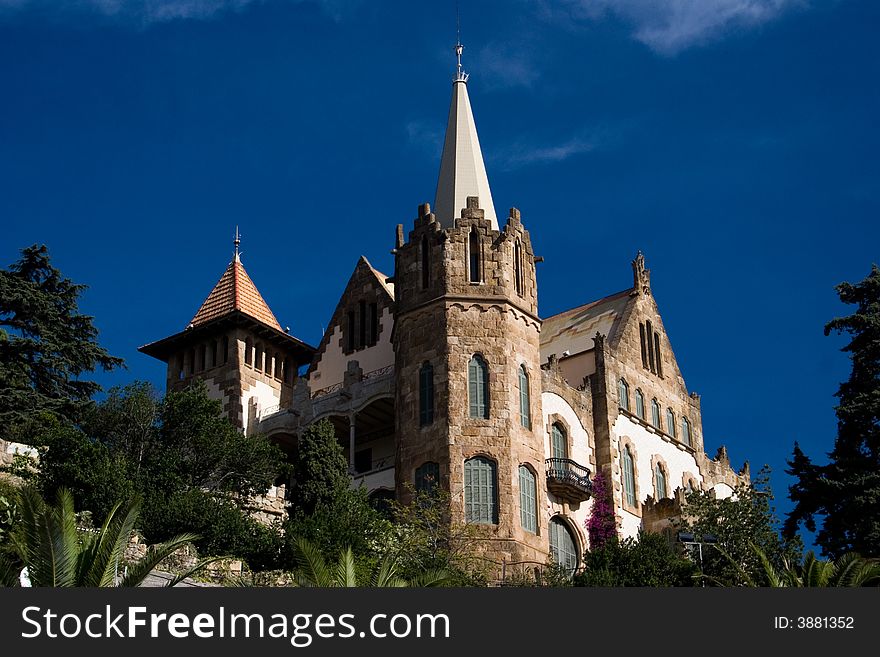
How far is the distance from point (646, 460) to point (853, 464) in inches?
345

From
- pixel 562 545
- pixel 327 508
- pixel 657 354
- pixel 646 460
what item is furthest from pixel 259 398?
pixel 327 508

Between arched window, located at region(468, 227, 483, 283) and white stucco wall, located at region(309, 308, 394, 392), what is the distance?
21.6 feet

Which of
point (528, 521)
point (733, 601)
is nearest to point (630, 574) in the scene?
point (528, 521)

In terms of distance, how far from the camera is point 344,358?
2243 inches

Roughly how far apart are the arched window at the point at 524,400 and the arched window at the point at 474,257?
3352mm

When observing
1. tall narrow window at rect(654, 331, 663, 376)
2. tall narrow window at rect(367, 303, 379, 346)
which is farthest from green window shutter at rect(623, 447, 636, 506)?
tall narrow window at rect(367, 303, 379, 346)

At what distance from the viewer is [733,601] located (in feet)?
68.2

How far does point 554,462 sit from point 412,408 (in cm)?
517

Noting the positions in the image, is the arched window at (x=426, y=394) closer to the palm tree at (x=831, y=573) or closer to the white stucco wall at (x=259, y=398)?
the white stucco wall at (x=259, y=398)

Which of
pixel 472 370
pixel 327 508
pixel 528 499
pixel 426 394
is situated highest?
pixel 472 370

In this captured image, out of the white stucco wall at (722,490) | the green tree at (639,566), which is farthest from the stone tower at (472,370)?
the white stucco wall at (722,490)

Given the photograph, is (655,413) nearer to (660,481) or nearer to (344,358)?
(660,481)

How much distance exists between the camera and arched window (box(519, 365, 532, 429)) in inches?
1859

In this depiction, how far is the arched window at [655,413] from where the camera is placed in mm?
56156
